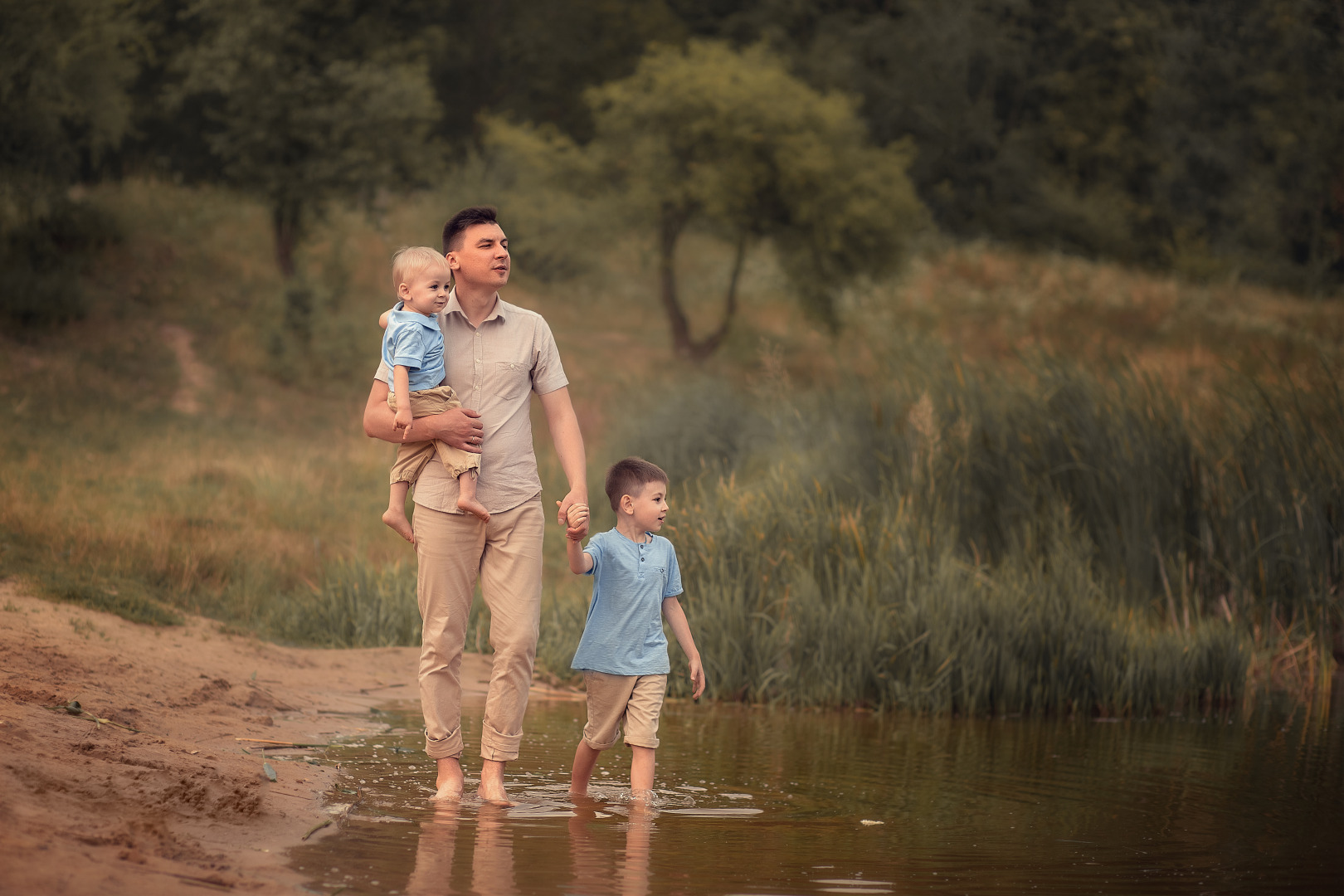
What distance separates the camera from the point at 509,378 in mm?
5184

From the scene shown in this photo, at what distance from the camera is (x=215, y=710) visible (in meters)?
6.40

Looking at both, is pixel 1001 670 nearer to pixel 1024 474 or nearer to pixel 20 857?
pixel 1024 474

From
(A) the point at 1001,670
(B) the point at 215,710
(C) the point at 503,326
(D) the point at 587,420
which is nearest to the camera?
(C) the point at 503,326

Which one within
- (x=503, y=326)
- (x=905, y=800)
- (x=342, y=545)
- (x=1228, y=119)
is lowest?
(x=905, y=800)

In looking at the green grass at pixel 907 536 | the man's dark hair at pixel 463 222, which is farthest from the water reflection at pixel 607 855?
the green grass at pixel 907 536

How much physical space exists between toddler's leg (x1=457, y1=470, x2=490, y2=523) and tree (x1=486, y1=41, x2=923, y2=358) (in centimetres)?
2506

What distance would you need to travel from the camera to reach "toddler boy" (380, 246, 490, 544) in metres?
4.91

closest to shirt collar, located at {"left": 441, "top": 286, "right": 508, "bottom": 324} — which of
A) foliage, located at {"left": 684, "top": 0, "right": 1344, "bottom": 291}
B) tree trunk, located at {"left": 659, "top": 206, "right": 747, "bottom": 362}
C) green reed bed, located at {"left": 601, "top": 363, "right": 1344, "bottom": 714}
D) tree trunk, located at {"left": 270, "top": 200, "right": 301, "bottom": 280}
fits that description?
green reed bed, located at {"left": 601, "top": 363, "right": 1344, "bottom": 714}

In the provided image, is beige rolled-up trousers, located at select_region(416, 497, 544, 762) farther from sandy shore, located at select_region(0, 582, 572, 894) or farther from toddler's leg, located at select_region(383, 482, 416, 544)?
sandy shore, located at select_region(0, 582, 572, 894)

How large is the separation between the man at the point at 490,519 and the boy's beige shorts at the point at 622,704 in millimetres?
296

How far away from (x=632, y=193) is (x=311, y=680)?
2361 cm

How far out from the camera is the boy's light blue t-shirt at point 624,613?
5.36m

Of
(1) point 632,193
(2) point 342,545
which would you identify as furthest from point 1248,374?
(1) point 632,193

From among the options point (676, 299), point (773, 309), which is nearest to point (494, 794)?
point (676, 299)
